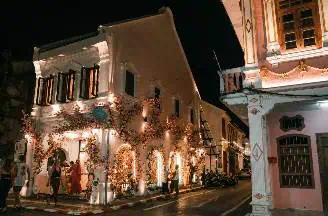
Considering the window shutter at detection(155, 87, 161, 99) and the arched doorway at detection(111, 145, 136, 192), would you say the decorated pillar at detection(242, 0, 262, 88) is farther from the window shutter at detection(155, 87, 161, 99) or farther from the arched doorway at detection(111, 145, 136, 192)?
the window shutter at detection(155, 87, 161, 99)

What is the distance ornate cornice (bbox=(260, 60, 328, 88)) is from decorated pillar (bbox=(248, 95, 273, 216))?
0.86 meters

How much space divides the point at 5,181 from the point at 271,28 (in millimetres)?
12584

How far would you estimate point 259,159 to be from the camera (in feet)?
36.5

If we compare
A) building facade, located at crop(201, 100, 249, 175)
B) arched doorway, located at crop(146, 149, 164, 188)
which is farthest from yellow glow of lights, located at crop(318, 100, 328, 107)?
building facade, located at crop(201, 100, 249, 175)

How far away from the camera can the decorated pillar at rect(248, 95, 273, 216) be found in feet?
35.6

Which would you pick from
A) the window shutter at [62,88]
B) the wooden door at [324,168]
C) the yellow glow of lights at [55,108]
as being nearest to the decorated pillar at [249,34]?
the wooden door at [324,168]

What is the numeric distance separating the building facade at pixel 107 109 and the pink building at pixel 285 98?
7842mm

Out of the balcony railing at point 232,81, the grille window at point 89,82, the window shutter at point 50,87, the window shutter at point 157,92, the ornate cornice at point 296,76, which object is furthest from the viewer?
the window shutter at point 157,92

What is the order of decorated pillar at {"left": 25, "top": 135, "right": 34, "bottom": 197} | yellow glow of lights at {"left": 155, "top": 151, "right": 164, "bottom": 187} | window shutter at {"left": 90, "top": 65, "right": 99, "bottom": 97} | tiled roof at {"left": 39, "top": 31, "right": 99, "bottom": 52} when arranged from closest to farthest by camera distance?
window shutter at {"left": 90, "top": 65, "right": 99, "bottom": 97}, tiled roof at {"left": 39, "top": 31, "right": 99, "bottom": 52}, decorated pillar at {"left": 25, "top": 135, "right": 34, "bottom": 197}, yellow glow of lights at {"left": 155, "top": 151, "right": 164, "bottom": 187}

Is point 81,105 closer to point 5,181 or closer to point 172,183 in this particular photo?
point 5,181

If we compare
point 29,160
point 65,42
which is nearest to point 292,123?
point 65,42

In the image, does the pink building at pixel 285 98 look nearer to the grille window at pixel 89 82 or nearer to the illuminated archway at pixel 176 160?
the grille window at pixel 89 82

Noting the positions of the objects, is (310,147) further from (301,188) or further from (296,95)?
(296,95)

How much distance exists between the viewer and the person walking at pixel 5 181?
12820 millimetres
